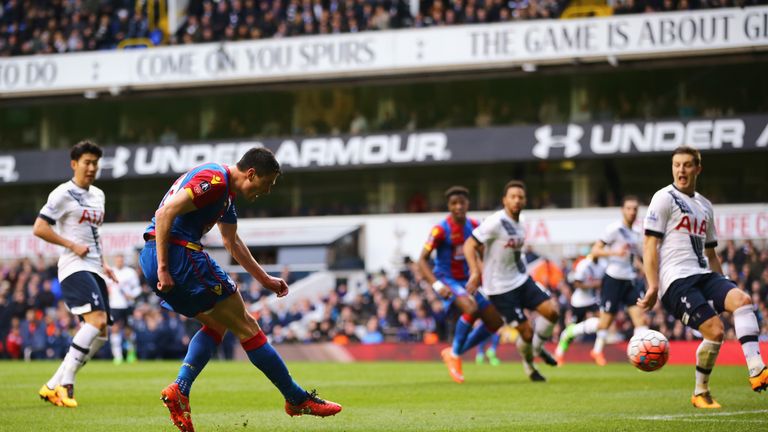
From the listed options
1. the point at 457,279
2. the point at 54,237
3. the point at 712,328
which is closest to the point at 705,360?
the point at 712,328

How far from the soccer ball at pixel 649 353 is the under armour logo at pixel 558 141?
2254 cm

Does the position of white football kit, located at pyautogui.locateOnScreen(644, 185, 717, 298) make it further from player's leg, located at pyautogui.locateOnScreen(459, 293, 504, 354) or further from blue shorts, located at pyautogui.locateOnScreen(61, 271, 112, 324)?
blue shorts, located at pyautogui.locateOnScreen(61, 271, 112, 324)

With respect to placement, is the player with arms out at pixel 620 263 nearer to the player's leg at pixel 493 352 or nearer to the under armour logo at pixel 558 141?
the player's leg at pixel 493 352

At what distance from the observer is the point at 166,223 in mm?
8031

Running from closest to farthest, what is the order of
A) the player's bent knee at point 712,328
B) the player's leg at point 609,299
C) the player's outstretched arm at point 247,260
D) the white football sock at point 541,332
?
1. the player's outstretched arm at point 247,260
2. the player's bent knee at point 712,328
3. the white football sock at point 541,332
4. the player's leg at point 609,299

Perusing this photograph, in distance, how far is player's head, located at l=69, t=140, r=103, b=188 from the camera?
11.9 meters

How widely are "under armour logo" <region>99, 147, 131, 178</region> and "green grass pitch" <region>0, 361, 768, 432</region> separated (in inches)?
780

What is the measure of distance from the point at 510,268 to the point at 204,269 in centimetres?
710

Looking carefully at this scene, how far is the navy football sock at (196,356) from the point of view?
27.5ft

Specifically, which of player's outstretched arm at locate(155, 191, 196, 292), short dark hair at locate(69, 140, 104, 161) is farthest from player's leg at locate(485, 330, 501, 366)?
player's outstretched arm at locate(155, 191, 196, 292)

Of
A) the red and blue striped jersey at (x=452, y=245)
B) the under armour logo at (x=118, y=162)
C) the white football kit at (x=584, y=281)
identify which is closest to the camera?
the red and blue striped jersey at (x=452, y=245)

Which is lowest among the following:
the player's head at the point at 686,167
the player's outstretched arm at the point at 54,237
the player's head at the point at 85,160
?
the player's outstretched arm at the point at 54,237

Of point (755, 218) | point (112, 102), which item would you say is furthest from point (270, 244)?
point (755, 218)

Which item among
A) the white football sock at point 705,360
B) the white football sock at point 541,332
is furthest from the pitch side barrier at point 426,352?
the white football sock at point 705,360
